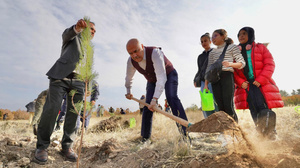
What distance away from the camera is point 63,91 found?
279 centimetres

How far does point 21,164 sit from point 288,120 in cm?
652

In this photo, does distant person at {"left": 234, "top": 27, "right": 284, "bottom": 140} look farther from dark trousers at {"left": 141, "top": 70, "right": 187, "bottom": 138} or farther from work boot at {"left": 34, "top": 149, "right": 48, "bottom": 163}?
work boot at {"left": 34, "top": 149, "right": 48, "bottom": 163}

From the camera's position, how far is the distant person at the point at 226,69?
9.71 feet

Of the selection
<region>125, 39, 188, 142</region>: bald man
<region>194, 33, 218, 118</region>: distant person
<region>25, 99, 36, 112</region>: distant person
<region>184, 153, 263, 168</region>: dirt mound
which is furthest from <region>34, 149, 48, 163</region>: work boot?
<region>25, 99, 36, 112</region>: distant person

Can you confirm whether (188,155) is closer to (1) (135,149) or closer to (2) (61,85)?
(1) (135,149)

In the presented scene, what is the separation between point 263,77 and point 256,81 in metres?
0.12

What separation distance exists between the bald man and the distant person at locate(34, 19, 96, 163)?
0.84m

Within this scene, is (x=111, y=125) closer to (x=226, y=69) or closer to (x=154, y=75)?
(x=154, y=75)

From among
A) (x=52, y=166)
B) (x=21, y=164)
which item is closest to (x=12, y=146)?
(x=21, y=164)

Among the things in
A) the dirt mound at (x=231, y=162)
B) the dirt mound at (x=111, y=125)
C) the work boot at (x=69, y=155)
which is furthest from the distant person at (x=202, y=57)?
the dirt mound at (x=111, y=125)

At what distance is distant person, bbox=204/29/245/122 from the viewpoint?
2961mm

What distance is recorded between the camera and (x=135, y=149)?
10.1 ft

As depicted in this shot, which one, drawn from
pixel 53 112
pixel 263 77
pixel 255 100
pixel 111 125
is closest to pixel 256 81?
pixel 263 77

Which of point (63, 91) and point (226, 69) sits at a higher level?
point (226, 69)
